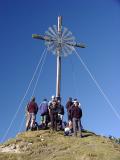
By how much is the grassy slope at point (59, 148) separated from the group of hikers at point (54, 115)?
771 millimetres

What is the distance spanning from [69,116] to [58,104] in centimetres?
98

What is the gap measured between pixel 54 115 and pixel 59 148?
3.82 meters

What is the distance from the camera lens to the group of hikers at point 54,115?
80.1ft

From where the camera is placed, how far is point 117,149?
21.9 m

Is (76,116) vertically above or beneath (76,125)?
above

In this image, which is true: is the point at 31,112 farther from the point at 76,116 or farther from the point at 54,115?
the point at 76,116

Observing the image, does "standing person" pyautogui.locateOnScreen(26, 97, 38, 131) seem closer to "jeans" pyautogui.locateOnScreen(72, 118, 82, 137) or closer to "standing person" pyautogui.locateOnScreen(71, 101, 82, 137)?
"standing person" pyautogui.locateOnScreen(71, 101, 82, 137)

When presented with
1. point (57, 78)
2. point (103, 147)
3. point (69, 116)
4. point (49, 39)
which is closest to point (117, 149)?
point (103, 147)

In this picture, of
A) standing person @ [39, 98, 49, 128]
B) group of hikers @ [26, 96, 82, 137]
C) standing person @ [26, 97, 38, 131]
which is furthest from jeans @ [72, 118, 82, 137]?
standing person @ [26, 97, 38, 131]

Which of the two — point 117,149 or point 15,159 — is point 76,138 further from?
point 15,159

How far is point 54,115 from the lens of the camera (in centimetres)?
2531

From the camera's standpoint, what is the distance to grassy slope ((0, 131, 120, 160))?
65.7 ft

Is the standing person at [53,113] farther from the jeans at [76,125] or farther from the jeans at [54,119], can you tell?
the jeans at [76,125]

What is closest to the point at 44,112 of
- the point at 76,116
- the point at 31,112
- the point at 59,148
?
the point at 31,112
